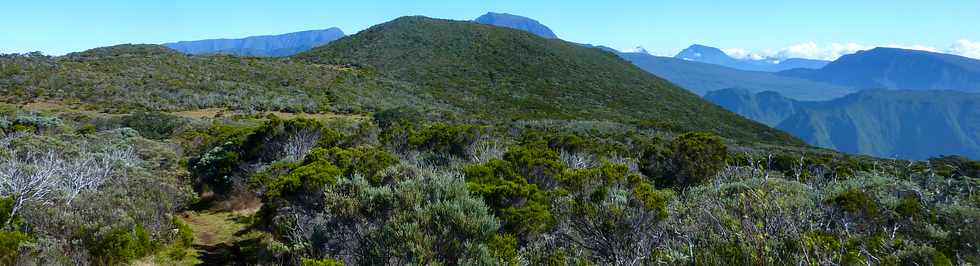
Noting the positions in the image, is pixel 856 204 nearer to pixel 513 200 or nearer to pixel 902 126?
pixel 513 200

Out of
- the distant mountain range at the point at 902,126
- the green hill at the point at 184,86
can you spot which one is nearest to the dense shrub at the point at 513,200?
the green hill at the point at 184,86

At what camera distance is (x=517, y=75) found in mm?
69125

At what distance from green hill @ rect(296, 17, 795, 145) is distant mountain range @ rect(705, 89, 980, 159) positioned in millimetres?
137224

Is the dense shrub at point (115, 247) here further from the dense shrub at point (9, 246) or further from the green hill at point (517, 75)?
the green hill at point (517, 75)

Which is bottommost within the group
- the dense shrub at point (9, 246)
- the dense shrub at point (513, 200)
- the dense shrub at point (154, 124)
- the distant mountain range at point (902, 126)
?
the distant mountain range at point (902, 126)

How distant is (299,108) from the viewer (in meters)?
34.8

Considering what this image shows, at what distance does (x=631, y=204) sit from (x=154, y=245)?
803 cm

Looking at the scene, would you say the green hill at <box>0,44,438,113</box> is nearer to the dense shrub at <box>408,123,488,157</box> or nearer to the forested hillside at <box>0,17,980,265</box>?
the forested hillside at <box>0,17,980,265</box>

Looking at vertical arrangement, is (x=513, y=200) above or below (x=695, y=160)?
→ above

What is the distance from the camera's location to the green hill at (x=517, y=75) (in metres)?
53.7

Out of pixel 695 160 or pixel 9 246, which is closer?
pixel 9 246

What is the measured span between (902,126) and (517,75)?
18677cm

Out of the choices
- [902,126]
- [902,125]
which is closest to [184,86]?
[902,126]

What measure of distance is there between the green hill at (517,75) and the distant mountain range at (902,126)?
137m
